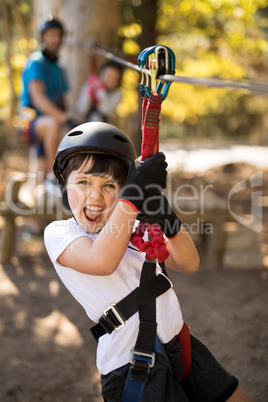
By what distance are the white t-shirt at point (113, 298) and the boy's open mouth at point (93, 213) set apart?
0.24ft

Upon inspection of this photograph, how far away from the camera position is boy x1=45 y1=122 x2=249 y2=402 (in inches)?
64.2

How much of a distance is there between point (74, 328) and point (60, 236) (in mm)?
2133

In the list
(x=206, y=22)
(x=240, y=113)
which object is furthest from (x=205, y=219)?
(x=240, y=113)

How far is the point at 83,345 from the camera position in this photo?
11.3 ft

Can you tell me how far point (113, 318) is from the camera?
5.54 ft

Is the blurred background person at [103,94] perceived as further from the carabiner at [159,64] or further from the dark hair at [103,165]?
the carabiner at [159,64]

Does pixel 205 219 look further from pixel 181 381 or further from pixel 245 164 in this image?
pixel 245 164

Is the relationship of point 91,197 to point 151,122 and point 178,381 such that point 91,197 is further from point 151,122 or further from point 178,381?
point 178,381

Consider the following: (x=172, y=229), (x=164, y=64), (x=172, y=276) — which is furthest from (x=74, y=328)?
(x=164, y=64)

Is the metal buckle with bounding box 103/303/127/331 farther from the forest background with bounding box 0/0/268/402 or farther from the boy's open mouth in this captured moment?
the forest background with bounding box 0/0/268/402

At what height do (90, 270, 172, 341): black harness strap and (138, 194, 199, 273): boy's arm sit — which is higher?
(138, 194, 199, 273): boy's arm

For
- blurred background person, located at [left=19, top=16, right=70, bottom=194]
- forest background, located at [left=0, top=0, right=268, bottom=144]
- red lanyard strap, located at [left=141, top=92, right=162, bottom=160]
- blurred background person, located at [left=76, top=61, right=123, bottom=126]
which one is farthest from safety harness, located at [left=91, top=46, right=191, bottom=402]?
blurred background person, located at [left=76, top=61, right=123, bottom=126]

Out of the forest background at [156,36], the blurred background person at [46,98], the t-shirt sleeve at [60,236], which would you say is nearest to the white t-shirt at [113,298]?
the t-shirt sleeve at [60,236]

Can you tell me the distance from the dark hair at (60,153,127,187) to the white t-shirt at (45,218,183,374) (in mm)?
274
